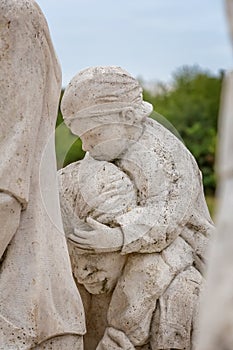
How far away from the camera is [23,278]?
154 inches

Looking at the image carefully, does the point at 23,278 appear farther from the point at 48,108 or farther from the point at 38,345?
the point at 48,108

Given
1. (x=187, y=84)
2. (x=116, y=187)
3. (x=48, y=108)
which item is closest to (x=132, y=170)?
(x=116, y=187)

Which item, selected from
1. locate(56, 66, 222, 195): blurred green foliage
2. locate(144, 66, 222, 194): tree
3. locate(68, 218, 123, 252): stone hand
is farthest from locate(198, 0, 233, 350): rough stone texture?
locate(144, 66, 222, 194): tree

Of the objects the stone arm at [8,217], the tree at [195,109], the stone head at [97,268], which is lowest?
the tree at [195,109]

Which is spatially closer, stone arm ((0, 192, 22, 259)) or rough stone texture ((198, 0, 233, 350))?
rough stone texture ((198, 0, 233, 350))

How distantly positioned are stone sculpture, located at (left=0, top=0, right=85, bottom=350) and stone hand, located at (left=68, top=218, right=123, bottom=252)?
1.24 ft

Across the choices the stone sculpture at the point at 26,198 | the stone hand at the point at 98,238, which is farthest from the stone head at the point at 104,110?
the stone sculpture at the point at 26,198

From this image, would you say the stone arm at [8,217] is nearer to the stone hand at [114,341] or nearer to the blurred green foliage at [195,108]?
the stone hand at [114,341]

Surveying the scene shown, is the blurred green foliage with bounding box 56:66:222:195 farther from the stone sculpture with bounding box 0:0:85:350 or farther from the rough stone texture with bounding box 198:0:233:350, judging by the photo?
the rough stone texture with bounding box 198:0:233:350

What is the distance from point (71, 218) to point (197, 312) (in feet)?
1.91

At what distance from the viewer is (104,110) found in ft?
14.7

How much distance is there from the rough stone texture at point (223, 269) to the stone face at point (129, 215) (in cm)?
258

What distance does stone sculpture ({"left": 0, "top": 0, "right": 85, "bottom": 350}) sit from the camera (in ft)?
12.7

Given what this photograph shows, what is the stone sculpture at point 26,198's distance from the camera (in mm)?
3879
